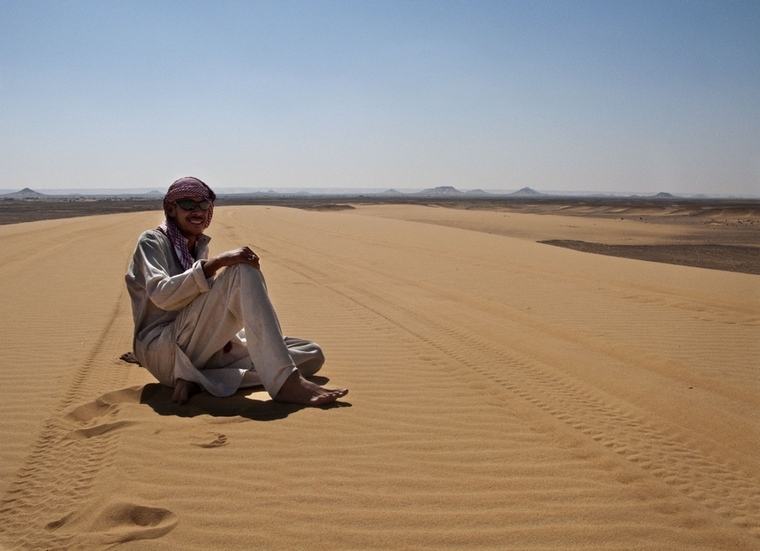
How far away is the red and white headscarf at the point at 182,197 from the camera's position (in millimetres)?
4094

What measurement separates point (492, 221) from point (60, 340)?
99.7 feet

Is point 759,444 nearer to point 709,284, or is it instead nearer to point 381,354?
point 381,354

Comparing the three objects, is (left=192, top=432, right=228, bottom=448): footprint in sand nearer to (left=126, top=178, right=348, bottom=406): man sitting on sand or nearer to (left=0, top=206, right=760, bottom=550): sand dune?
(left=0, top=206, right=760, bottom=550): sand dune

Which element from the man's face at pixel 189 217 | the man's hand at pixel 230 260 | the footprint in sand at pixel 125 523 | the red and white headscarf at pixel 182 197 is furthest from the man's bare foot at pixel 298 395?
the footprint in sand at pixel 125 523

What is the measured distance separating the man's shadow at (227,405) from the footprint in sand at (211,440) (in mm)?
303

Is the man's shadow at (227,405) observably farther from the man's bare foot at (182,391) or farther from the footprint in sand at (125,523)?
the footprint in sand at (125,523)

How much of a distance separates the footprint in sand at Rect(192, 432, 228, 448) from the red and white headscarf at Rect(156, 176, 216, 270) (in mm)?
1228

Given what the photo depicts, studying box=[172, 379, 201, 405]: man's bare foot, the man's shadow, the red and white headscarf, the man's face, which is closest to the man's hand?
the red and white headscarf

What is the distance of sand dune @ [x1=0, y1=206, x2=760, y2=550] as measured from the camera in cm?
259

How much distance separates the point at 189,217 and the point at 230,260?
638 millimetres

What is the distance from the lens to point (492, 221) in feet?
114

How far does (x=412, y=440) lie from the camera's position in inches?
138

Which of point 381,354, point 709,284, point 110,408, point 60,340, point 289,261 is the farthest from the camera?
point 289,261

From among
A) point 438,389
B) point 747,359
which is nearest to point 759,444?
point 438,389
